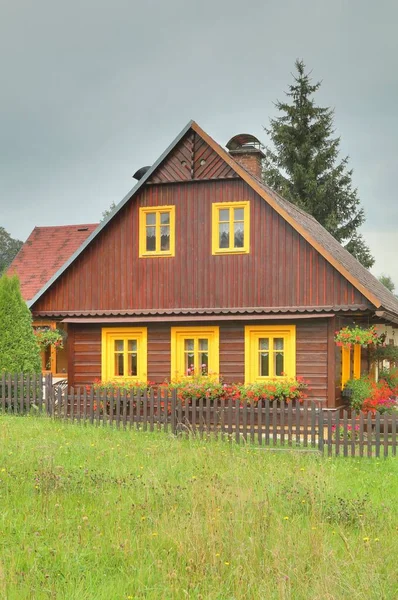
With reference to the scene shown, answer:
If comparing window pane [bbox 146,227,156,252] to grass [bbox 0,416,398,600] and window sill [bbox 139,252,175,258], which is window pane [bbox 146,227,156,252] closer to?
window sill [bbox 139,252,175,258]

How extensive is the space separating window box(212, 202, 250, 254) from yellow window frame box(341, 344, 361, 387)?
3848 millimetres

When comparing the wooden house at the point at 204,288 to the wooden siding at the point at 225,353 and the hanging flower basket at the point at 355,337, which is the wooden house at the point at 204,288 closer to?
the wooden siding at the point at 225,353

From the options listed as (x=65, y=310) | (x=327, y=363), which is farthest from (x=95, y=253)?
(x=327, y=363)

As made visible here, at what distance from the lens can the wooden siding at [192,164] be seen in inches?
781

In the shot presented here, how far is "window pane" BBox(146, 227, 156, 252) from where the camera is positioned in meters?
20.7

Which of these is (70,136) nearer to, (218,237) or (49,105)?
(49,105)

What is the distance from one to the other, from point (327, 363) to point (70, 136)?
9.23 metres

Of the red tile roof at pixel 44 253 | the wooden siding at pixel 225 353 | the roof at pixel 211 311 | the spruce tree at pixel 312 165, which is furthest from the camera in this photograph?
the spruce tree at pixel 312 165

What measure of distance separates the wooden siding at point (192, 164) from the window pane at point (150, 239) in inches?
51.5

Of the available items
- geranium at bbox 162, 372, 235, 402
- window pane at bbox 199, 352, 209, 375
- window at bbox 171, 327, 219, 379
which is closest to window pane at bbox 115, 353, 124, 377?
window at bbox 171, 327, 219, 379

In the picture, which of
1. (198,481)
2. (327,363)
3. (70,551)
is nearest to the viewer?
(70,551)

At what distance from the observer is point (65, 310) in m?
21.3

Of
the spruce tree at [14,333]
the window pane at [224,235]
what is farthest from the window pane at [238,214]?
the spruce tree at [14,333]

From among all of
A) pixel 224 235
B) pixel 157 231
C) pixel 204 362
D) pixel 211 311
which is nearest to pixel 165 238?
pixel 157 231
